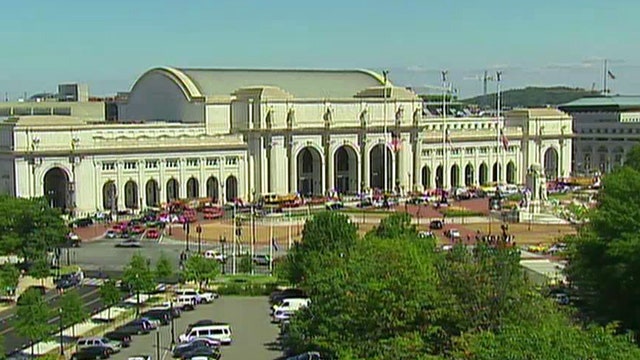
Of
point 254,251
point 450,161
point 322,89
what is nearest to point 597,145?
point 450,161

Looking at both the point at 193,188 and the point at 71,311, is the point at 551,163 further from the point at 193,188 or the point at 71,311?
the point at 71,311

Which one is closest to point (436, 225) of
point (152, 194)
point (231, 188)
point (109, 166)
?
point (231, 188)

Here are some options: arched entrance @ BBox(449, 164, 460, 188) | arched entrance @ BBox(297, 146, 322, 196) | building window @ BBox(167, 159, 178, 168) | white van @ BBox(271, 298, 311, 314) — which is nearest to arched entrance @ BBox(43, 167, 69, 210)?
building window @ BBox(167, 159, 178, 168)

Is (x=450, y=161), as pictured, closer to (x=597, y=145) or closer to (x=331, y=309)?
(x=597, y=145)

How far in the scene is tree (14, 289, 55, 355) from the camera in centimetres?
3722

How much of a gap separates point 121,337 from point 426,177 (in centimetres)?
7181

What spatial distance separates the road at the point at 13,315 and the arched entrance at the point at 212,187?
135 feet

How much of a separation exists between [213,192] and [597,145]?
2562 inches

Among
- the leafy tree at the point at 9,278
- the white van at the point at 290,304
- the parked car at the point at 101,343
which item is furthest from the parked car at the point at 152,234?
the parked car at the point at 101,343

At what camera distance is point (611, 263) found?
3906cm

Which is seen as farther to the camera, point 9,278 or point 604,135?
point 604,135

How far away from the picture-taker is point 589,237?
41.9 m

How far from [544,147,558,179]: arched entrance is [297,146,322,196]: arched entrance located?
32558 millimetres

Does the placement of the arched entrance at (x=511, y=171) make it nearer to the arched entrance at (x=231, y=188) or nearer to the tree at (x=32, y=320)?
the arched entrance at (x=231, y=188)
